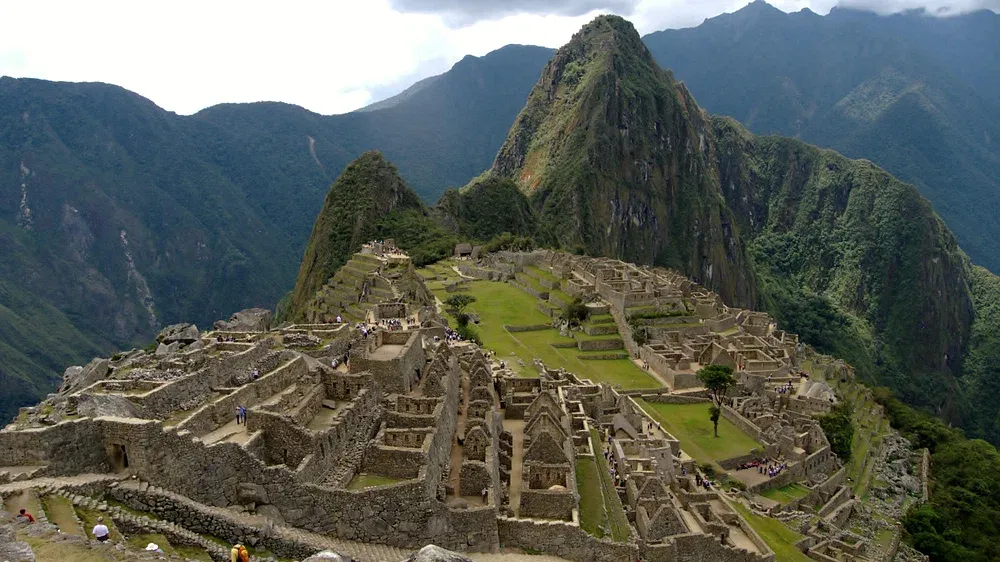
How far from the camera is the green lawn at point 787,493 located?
38.1 metres

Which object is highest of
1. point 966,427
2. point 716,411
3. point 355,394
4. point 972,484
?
point 355,394

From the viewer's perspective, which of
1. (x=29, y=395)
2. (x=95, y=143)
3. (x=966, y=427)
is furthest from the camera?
(x=95, y=143)

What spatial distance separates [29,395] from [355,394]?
60.0m

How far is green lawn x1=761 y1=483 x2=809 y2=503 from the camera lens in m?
38.1

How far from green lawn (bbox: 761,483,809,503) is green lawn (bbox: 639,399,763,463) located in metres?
2.69

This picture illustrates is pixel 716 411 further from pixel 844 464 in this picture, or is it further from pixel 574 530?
pixel 574 530

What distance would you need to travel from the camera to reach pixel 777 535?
104 ft

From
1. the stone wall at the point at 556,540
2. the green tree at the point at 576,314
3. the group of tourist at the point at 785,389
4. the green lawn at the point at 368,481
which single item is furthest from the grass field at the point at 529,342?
the green lawn at the point at 368,481

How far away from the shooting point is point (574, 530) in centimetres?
1975

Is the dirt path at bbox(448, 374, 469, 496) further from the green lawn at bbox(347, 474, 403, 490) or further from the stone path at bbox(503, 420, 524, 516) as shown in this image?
the green lawn at bbox(347, 474, 403, 490)

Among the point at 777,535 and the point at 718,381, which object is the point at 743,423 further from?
the point at 777,535

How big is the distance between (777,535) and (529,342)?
2998 cm

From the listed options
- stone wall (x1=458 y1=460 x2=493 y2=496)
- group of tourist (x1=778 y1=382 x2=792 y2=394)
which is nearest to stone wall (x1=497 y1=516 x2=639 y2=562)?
stone wall (x1=458 y1=460 x2=493 y2=496)

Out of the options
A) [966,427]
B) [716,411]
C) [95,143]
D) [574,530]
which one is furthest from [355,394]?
[95,143]
